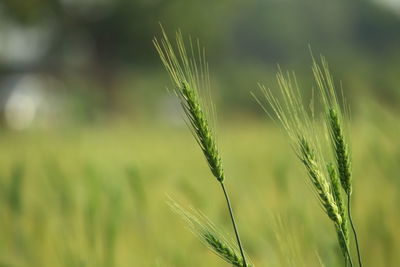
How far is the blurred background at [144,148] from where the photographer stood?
1.24m

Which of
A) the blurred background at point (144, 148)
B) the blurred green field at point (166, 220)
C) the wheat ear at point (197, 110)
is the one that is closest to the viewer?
the wheat ear at point (197, 110)

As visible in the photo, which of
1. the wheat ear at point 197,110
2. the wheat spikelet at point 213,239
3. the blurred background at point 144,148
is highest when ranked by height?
the blurred background at point 144,148

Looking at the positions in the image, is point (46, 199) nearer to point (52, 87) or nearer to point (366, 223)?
point (366, 223)

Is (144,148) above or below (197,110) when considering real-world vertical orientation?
above

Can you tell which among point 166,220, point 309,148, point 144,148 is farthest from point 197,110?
point 144,148

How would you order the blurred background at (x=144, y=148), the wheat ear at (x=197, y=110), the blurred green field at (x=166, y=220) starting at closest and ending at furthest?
the wheat ear at (x=197, y=110)
the blurred green field at (x=166, y=220)
the blurred background at (x=144, y=148)

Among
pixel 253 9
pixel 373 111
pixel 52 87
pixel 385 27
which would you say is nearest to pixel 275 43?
pixel 253 9

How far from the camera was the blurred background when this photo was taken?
1.24 m

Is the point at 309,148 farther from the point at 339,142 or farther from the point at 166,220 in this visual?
the point at 166,220

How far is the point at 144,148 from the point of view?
557cm

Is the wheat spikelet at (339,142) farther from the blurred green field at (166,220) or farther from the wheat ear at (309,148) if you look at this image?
the blurred green field at (166,220)

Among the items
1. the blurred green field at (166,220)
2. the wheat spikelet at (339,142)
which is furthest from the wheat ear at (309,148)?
the blurred green field at (166,220)

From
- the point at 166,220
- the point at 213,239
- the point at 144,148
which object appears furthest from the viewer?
the point at 144,148

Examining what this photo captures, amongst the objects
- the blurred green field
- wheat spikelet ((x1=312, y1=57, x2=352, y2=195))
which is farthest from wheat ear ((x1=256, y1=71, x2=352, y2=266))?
the blurred green field
